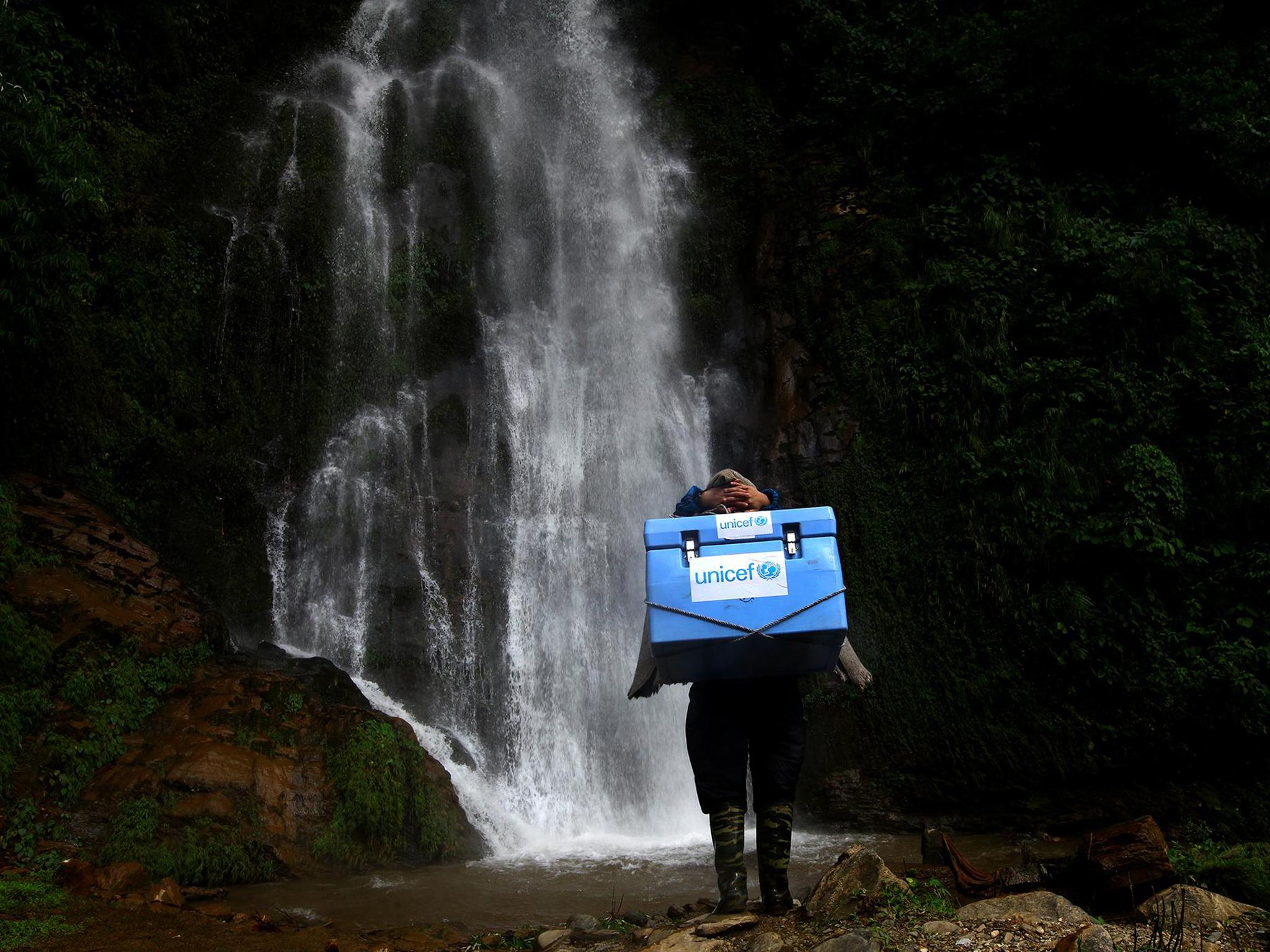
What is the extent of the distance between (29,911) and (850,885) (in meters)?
3.86

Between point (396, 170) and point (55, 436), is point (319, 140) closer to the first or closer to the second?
point (396, 170)

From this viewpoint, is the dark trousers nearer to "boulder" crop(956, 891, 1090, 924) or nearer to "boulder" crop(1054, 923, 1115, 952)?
"boulder" crop(956, 891, 1090, 924)

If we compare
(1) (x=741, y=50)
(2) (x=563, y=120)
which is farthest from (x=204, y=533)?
(1) (x=741, y=50)

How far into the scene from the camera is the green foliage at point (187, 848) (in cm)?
550

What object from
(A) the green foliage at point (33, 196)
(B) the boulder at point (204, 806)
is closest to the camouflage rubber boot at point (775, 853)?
(B) the boulder at point (204, 806)

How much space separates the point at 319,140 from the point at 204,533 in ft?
19.4

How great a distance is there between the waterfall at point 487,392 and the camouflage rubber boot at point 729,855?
406 cm

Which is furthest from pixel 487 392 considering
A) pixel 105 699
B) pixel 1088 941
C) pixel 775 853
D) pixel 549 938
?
pixel 1088 941

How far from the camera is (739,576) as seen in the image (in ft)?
9.57

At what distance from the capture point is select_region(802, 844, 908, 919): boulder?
125 inches

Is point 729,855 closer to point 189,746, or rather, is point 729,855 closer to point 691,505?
point 691,505

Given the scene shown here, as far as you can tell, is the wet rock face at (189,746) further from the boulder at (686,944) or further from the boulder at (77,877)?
the boulder at (686,944)

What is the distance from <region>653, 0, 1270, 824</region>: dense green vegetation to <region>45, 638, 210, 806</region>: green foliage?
5.75m

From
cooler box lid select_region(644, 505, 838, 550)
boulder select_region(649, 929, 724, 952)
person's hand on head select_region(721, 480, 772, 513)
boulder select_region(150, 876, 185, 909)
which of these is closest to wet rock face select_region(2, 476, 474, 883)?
boulder select_region(150, 876, 185, 909)
